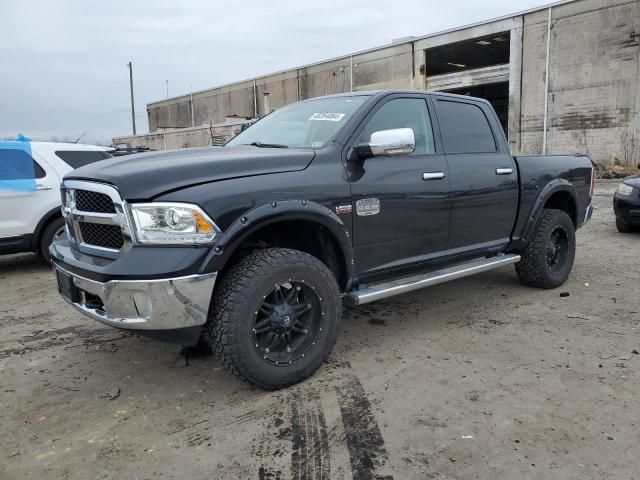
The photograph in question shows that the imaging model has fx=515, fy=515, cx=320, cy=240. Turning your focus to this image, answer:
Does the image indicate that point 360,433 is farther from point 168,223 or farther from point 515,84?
point 515,84

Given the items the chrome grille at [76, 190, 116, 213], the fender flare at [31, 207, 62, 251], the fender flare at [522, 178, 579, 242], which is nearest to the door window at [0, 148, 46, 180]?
the fender flare at [31, 207, 62, 251]

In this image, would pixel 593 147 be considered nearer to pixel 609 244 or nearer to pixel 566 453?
pixel 609 244

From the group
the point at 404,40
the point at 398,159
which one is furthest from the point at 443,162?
the point at 404,40

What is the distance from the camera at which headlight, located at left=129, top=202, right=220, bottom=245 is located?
2.77 metres

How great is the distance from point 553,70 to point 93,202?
76.1ft

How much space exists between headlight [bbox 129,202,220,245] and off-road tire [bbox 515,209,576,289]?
12.0ft

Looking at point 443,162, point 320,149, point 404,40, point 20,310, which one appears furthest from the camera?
point 404,40

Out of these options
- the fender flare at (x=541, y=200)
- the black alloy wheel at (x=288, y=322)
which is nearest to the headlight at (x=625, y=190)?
the fender flare at (x=541, y=200)

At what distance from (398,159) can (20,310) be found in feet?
13.1

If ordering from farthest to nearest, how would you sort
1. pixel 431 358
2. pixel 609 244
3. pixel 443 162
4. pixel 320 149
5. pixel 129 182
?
pixel 609 244 < pixel 443 162 < pixel 431 358 < pixel 320 149 < pixel 129 182

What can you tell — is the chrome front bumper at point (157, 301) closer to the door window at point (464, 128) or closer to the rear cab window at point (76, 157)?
the door window at point (464, 128)

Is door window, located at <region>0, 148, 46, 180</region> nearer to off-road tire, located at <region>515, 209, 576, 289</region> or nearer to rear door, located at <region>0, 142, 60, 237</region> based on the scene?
rear door, located at <region>0, 142, 60, 237</region>

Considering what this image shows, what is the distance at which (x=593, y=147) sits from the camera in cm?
2127

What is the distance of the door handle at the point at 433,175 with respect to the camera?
393 cm
